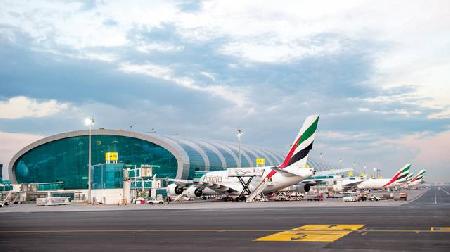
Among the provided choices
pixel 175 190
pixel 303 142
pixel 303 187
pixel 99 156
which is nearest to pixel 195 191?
pixel 175 190

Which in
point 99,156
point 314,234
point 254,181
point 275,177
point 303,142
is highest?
point 99,156

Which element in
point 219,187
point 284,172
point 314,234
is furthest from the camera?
point 219,187

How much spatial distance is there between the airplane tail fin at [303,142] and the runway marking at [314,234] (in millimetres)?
42656

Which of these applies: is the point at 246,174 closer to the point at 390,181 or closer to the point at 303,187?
the point at 303,187

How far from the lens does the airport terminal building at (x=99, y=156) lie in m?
127

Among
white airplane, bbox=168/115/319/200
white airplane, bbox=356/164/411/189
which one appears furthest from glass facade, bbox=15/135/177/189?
white airplane, bbox=356/164/411/189

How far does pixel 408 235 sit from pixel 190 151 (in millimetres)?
107739

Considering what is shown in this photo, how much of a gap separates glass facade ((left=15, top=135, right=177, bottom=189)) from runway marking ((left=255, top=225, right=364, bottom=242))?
98.5 meters

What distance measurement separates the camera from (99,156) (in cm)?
13050

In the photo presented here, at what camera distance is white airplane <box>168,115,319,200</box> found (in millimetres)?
72688

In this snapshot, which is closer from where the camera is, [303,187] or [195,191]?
[195,191]

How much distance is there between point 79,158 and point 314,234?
11318 centimetres

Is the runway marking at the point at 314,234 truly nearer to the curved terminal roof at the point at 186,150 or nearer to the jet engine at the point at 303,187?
the jet engine at the point at 303,187

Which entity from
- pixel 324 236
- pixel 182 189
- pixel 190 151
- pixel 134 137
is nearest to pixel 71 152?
pixel 134 137
